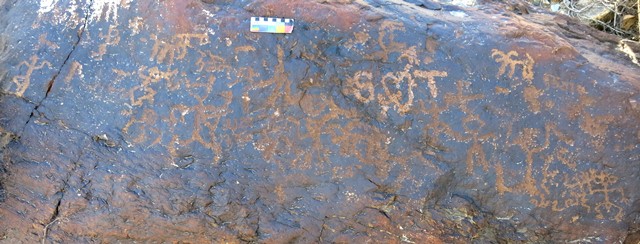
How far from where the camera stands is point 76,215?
273cm

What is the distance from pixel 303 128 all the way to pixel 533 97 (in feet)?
3.02

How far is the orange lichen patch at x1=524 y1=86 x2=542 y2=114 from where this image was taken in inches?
106

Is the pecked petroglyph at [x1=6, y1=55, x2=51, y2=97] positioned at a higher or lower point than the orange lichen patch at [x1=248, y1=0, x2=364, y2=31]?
lower

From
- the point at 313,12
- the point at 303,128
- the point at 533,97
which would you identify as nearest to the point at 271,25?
→ the point at 313,12

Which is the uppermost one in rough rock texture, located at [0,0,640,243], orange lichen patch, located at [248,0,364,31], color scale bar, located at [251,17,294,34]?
orange lichen patch, located at [248,0,364,31]

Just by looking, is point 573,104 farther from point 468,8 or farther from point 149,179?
point 149,179

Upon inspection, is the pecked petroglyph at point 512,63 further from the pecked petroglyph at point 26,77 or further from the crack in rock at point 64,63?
the pecked petroglyph at point 26,77

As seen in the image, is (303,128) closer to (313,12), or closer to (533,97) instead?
(313,12)

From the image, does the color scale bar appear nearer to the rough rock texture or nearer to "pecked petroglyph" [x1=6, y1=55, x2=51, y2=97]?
the rough rock texture

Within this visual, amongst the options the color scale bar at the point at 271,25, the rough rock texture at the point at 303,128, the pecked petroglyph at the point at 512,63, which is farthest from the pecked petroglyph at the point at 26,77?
the pecked petroglyph at the point at 512,63

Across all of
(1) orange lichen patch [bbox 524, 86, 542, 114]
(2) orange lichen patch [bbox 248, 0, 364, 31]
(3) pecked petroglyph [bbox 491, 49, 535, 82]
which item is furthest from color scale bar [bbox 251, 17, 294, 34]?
(1) orange lichen patch [bbox 524, 86, 542, 114]

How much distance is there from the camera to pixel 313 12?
2742mm

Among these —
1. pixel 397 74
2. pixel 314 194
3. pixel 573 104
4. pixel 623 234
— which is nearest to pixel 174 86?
pixel 314 194

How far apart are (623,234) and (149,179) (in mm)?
1910
